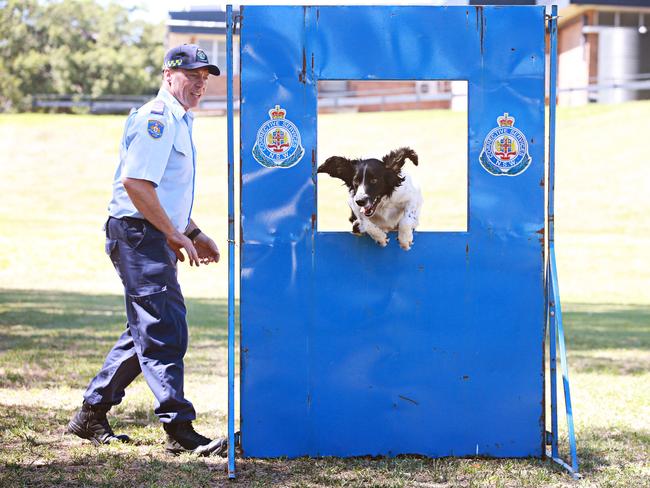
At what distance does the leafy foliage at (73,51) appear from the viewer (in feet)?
203

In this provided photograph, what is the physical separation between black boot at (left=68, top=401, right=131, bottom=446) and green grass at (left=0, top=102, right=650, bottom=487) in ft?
0.45

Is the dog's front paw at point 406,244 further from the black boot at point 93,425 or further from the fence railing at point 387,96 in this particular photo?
the fence railing at point 387,96

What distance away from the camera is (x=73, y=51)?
219ft

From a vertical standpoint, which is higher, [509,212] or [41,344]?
[509,212]

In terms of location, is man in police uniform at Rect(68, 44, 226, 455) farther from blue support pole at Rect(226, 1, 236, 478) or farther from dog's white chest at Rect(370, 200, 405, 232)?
dog's white chest at Rect(370, 200, 405, 232)

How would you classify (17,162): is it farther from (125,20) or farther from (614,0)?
(125,20)

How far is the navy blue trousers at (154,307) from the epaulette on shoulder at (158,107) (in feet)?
1.88

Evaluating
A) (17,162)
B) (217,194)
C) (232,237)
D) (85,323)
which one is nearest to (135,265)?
(232,237)

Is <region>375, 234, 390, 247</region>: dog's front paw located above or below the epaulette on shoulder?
below

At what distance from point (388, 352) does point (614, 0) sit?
41.4 m

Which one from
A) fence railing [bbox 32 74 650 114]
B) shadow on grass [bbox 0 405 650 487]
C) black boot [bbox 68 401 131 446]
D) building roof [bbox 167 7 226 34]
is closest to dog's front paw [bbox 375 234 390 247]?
shadow on grass [bbox 0 405 650 487]

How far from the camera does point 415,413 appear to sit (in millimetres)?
5551

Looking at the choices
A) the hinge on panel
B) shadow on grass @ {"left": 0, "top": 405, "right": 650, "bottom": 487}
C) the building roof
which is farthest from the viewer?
the building roof

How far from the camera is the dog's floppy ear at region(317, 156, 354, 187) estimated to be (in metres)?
5.85
